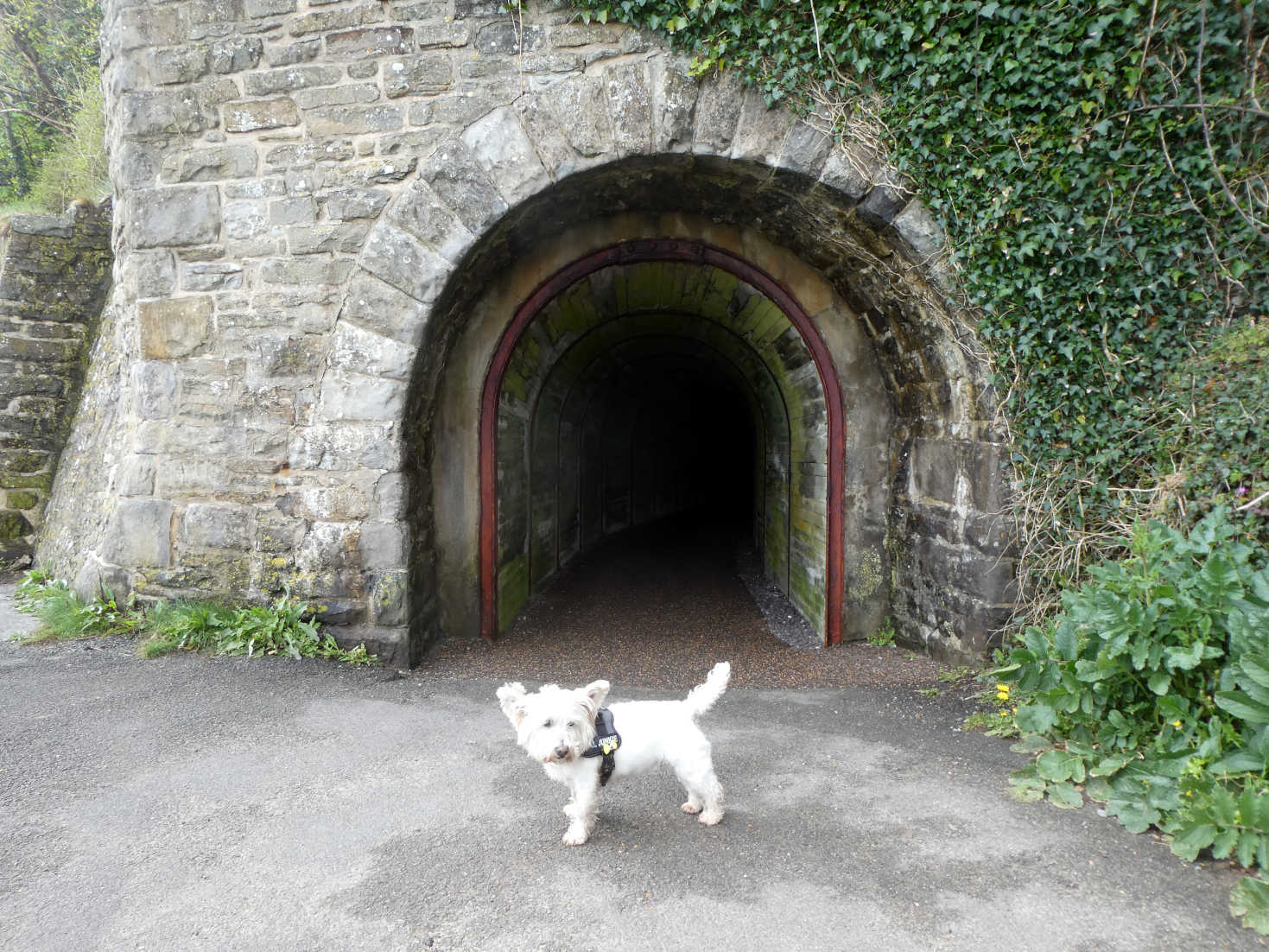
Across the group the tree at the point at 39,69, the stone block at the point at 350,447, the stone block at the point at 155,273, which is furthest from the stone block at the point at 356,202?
the tree at the point at 39,69

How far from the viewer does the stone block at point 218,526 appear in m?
4.64

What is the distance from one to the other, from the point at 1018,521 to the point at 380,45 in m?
4.59

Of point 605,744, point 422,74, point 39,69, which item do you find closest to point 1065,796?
point 605,744

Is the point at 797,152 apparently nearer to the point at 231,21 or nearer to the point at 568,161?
the point at 568,161

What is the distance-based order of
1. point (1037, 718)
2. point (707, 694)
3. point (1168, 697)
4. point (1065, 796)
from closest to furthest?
point (707, 694) < point (1168, 697) < point (1065, 796) < point (1037, 718)

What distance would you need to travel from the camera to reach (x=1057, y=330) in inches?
151

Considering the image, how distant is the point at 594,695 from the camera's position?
2.43 metres

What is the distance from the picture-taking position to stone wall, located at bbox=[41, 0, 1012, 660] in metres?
4.29

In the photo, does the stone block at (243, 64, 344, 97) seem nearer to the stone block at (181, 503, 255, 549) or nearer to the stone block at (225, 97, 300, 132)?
the stone block at (225, 97, 300, 132)

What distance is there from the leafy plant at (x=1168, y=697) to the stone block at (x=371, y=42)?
4.62 meters

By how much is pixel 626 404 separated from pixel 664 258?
5.75 m

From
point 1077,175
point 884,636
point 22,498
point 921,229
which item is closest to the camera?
point 1077,175

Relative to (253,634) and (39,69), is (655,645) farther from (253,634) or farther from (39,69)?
(39,69)

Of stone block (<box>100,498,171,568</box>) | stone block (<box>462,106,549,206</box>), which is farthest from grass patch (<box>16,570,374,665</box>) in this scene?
stone block (<box>462,106,549,206</box>)
